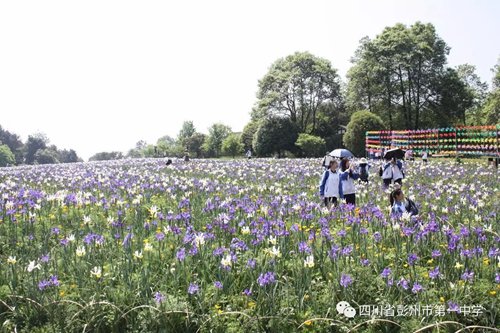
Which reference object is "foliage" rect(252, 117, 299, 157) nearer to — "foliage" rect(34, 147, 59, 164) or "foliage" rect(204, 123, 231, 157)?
"foliage" rect(204, 123, 231, 157)

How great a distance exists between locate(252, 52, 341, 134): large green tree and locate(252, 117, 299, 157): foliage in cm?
818

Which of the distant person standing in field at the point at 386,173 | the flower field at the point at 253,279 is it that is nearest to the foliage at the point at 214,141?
the distant person standing in field at the point at 386,173

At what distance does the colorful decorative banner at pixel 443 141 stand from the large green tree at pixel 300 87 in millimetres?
24214

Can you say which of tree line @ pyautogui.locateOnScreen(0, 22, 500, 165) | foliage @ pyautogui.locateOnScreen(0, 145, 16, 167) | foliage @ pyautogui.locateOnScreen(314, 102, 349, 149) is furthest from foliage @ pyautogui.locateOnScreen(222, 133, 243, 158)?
foliage @ pyautogui.locateOnScreen(0, 145, 16, 167)

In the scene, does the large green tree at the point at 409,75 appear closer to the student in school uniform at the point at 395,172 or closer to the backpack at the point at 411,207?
the student in school uniform at the point at 395,172

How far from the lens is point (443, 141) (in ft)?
98.7

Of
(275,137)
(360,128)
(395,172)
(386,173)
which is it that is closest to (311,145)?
(275,137)

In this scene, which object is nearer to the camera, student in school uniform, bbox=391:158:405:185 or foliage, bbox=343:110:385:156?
student in school uniform, bbox=391:158:405:185

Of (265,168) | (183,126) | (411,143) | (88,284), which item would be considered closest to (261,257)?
(88,284)

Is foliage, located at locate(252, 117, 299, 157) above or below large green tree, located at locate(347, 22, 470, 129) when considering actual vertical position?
below

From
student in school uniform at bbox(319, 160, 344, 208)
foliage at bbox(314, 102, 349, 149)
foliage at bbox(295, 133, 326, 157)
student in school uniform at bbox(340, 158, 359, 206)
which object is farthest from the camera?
foliage at bbox(314, 102, 349, 149)

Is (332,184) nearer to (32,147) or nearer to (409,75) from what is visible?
(409,75)

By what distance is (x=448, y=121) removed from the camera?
54406mm

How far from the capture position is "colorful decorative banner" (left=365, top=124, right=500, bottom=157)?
25.9 m
